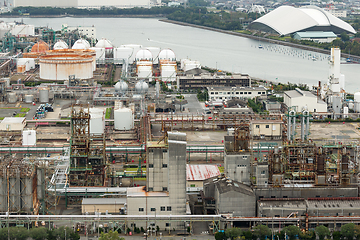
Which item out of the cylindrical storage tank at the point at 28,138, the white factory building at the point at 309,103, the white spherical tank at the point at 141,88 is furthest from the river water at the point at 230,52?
the cylindrical storage tank at the point at 28,138

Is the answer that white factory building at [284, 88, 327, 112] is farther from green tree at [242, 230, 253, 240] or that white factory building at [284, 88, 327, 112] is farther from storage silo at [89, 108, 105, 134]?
green tree at [242, 230, 253, 240]

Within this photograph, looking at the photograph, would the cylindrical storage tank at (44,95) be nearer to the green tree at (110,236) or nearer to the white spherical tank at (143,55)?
the white spherical tank at (143,55)

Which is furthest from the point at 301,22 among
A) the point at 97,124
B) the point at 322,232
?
the point at 322,232

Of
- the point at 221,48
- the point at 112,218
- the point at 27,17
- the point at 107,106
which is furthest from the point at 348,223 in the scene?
the point at 27,17

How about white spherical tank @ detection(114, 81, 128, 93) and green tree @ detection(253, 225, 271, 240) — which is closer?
green tree @ detection(253, 225, 271, 240)

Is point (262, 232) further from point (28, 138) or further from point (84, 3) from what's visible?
point (84, 3)

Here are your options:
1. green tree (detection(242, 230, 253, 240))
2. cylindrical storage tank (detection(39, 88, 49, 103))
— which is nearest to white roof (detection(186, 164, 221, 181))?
green tree (detection(242, 230, 253, 240))
